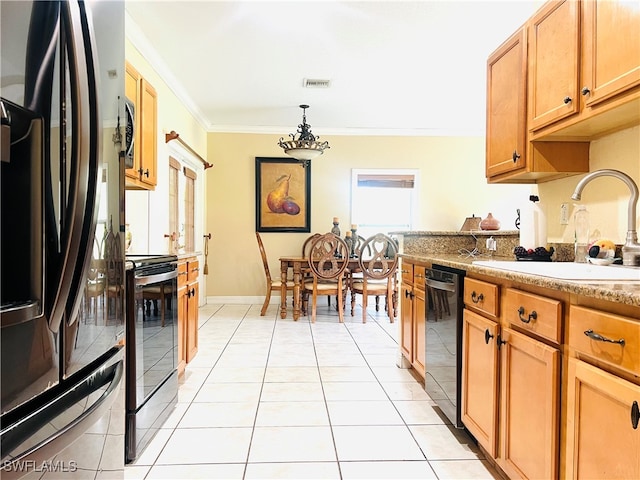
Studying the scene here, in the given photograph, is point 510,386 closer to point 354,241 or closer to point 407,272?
point 407,272

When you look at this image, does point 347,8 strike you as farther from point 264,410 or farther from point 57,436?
point 57,436

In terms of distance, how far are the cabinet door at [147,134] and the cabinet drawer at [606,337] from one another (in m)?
2.63

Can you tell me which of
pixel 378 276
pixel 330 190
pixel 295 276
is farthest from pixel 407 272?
pixel 330 190

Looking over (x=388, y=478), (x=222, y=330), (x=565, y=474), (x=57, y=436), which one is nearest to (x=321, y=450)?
(x=388, y=478)

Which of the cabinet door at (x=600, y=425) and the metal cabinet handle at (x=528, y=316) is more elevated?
the metal cabinet handle at (x=528, y=316)

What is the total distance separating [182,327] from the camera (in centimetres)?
271

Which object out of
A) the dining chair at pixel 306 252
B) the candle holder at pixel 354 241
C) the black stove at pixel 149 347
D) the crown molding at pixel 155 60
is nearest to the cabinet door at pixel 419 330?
the black stove at pixel 149 347

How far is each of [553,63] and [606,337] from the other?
148 centimetres

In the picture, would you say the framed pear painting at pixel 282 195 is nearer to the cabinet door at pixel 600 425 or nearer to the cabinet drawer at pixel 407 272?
Answer: the cabinet drawer at pixel 407 272

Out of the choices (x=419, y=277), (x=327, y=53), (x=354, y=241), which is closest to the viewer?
(x=419, y=277)

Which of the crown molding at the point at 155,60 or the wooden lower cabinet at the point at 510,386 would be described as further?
the crown molding at the point at 155,60

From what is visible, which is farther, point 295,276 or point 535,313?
point 295,276

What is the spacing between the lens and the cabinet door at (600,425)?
3.14ft

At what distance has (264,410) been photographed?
2.39 meters
